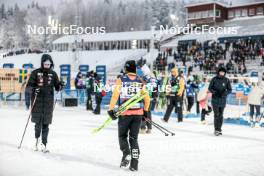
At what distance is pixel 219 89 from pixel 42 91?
A: 16.1ft

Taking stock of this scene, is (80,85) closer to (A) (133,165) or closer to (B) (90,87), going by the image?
(B) (90,87)

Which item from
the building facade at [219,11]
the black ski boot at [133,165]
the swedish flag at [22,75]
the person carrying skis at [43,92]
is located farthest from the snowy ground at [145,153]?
the building facade at [219,11]

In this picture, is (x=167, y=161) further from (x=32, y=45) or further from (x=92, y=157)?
(x=32, y=45)

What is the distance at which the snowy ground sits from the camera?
267 inches

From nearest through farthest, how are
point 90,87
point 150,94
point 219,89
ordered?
1. point 219,89
2. point 150,94
3. point 90,87

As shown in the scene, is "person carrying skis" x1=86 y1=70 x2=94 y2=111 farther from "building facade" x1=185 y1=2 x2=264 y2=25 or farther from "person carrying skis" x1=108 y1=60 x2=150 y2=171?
"building facade" x1=185 y1=2 x2=264 y2=25

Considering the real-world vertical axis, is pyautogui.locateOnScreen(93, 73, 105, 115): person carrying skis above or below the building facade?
below

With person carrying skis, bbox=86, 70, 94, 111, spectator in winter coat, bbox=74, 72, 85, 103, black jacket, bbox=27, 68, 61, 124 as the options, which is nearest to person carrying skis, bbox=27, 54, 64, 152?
black jacket, bbox=27, 68, 61, 124

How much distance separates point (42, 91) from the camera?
8234 millimetres

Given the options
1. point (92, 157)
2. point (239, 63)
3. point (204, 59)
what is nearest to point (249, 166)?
point (92, 157)

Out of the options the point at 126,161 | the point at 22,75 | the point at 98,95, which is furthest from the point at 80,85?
the point at 126,161

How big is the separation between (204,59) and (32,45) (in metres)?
58.1

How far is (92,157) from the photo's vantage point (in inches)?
311

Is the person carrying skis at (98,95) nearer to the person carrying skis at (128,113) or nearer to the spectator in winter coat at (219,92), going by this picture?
the spectator in winter coat at (219,92)
